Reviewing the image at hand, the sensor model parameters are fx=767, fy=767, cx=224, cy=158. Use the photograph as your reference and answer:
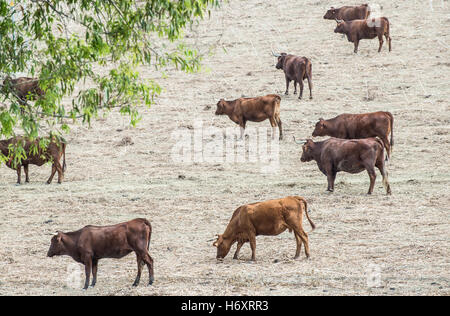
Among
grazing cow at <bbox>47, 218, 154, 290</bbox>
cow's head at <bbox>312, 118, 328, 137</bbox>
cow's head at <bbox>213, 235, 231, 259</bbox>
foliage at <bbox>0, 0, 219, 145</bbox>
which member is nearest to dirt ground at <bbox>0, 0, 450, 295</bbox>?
cow's head at <bbox>213, 235, 231, 259</bbox>

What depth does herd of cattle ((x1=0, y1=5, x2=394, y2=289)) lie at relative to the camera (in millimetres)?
10469

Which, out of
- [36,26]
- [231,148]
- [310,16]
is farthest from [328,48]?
[36,26]

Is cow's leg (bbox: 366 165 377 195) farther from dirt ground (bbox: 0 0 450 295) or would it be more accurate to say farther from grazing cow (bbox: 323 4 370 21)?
grazing cow (bbox: 323 4 370 21)

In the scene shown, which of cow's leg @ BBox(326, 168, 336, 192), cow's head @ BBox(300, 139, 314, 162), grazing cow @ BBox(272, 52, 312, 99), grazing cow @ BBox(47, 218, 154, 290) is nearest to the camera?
grazing cow @ BBox(47, 218, 154, 290)

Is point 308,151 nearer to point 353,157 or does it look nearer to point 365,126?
point 353,157

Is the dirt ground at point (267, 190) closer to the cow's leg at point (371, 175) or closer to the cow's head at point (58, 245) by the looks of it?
the cow's leg at point (371, 175)

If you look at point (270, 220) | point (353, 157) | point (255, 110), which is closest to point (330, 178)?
point (353, 157)

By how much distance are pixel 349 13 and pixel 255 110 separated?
41.1 feet

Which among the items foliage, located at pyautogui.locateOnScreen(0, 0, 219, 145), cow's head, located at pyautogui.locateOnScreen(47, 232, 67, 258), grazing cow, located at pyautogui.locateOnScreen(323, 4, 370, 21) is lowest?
cow's head, located at pyautogui.locateOnScreen(47, 232, 67, 258)

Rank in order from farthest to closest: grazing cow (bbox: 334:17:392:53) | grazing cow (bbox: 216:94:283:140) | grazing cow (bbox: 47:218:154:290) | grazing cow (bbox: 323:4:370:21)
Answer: grazing cow (bbox: 323:4:370:21) → grazing cow (bbox: 334:17:392:53) → grazing cow (bbox: 216:94:283:140) → grazing cow (bbox: 47:218:154:290)

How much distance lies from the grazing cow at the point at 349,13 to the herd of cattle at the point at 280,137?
4138 millimetres

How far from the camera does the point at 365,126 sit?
18.0 m

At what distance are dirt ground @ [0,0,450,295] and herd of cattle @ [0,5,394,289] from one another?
0.41 metres

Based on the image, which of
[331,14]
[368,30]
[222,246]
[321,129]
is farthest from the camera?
[331,14]
